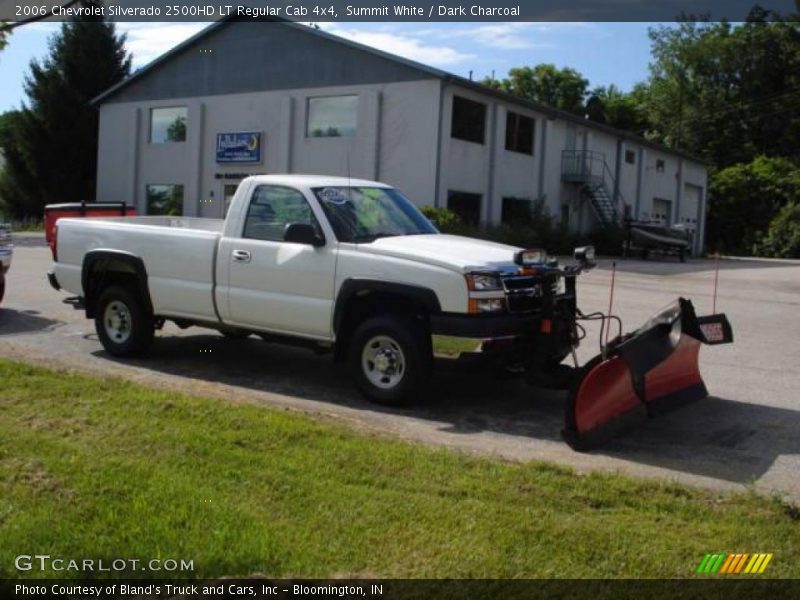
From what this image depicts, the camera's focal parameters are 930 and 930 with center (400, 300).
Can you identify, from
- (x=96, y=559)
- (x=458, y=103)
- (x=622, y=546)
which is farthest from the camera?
(x=458, y=103)

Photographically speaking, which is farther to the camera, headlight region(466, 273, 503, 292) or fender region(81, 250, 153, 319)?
fender region(81, 250, 153, 319)

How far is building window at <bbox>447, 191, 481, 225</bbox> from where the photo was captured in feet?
103

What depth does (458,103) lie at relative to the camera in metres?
31.0

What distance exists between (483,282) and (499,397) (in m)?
1.57

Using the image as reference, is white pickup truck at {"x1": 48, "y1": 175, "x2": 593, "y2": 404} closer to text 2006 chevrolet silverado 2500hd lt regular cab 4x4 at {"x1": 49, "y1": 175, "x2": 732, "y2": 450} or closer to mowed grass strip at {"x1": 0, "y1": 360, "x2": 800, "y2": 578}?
text 2006 chevrolet silverado 2500hd lt regular cab 4x4 at {"x1": 49, "y1": 175, "x2": 732, "y2": 450}

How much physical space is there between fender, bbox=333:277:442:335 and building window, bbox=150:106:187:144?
3061 cm

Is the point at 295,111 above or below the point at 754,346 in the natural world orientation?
above

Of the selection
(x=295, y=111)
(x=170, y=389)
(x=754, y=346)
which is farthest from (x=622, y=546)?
(x=295, y=111)

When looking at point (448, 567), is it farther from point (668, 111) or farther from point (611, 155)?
point (668, 111)

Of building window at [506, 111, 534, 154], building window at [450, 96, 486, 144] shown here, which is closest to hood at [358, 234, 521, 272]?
building window at [450, 96, 486, 144]

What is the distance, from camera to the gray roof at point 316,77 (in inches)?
1200

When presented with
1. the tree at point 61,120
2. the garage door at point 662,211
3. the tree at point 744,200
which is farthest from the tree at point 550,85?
the tree at point 61,120

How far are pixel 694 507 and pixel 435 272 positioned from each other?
3055mm

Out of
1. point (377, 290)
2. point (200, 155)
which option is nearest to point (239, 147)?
point (200, 155)
